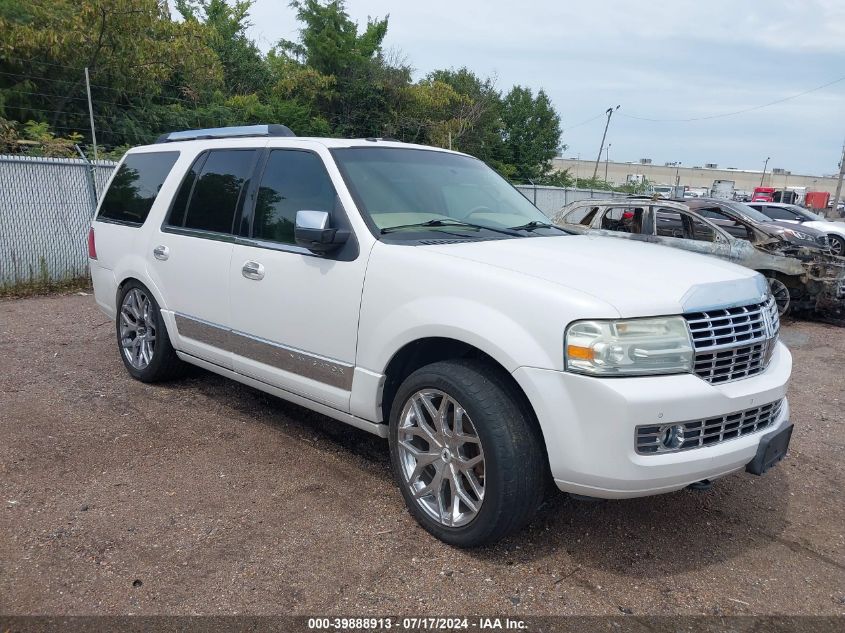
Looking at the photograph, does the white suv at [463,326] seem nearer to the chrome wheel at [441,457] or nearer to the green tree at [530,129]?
the chrome wheel at [441,457]

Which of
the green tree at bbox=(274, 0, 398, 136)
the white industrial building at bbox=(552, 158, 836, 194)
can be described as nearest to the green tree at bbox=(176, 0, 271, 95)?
the green tree at bbox=(274, 0, 398, 136)

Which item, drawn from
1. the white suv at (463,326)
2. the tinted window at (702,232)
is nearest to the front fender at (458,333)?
the white suv at (463,326)

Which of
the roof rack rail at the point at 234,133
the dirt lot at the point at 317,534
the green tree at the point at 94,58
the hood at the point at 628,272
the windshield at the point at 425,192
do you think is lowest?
the dirt lot at the point at 317,534

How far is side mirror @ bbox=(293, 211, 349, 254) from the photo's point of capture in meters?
3.48

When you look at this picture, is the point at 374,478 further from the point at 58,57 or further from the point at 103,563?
the point at 58,57

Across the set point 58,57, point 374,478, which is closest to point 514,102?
point 58,57

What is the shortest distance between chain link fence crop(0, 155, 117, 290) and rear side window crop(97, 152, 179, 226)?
197 inches

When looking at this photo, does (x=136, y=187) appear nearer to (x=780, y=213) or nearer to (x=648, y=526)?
(x=648, y=526)

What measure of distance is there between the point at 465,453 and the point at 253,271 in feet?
5.88

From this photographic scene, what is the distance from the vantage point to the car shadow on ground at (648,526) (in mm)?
3154

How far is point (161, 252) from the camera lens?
4918mm

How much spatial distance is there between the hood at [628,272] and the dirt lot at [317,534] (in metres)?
1.21

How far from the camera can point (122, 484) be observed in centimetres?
376

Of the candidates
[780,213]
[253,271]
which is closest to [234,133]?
[253,271]
